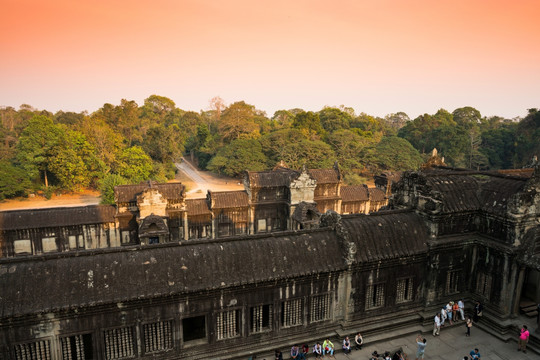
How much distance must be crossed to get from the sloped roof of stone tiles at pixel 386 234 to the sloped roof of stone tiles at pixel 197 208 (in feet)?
55.5

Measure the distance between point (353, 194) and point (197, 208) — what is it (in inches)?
726

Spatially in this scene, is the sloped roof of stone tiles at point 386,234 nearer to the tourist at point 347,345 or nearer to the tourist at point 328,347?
the tourist at point 347,345

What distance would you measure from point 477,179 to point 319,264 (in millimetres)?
12014

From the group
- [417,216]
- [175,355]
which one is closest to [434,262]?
[417,216]

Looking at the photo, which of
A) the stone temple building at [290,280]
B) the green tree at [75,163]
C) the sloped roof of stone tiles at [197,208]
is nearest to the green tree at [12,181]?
the green tree at [75,163]

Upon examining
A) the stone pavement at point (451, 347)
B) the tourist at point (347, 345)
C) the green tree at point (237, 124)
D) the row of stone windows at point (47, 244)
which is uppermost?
the green tree at point (237, 124)

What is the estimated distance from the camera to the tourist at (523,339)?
16.9 meters

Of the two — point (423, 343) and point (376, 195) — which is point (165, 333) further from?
point (376, 195)

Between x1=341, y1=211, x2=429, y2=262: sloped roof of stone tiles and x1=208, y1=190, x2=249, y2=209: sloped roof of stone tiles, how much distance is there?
1605cm

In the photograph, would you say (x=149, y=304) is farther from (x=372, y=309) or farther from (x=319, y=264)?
(x=372, y=309)

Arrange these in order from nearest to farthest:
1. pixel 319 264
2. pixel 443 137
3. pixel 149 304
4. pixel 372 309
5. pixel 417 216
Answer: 1. pixel 149 304
2. pixel 319 264
3. pixel 372 309
4. pixel 417 216
5. pixel 443 137

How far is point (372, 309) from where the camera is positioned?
18.2m

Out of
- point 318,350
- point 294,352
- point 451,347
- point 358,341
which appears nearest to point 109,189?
point 294,352

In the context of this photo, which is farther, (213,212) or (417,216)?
(213,212)
